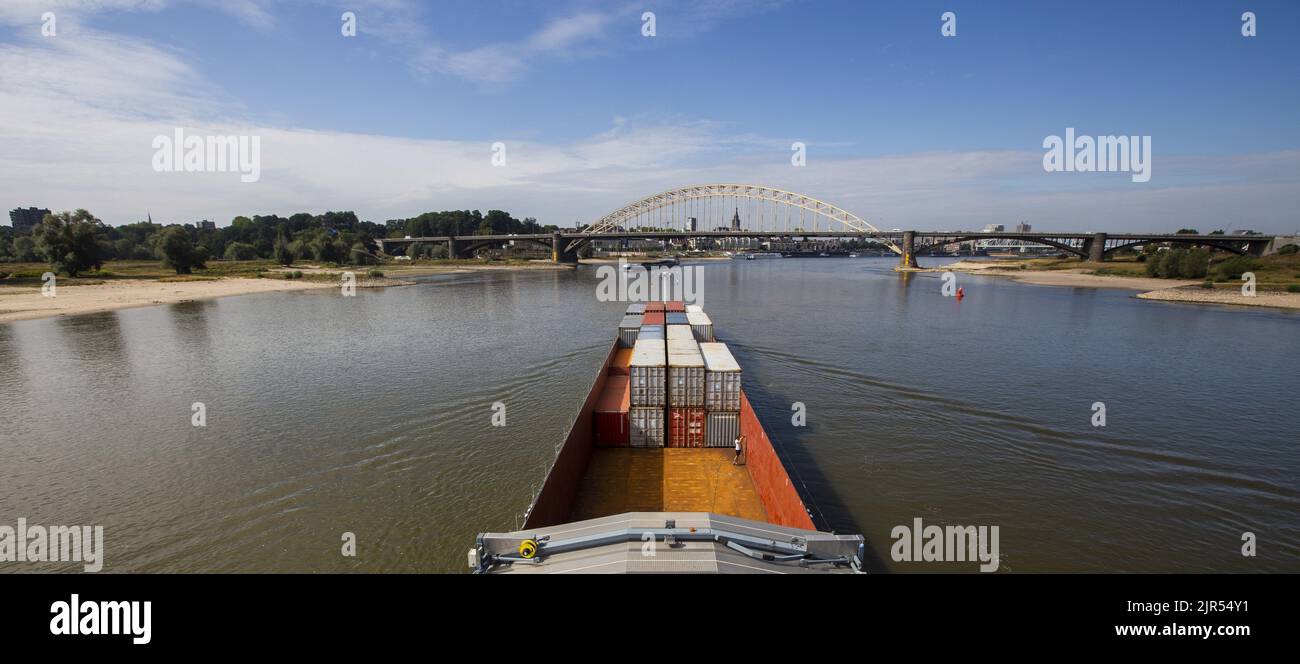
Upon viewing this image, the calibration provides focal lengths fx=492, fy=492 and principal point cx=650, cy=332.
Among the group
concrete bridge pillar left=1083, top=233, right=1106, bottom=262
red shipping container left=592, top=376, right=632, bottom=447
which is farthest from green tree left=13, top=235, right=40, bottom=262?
concrete bridge pillar left=1083, top=233, right=1106, bottom=262

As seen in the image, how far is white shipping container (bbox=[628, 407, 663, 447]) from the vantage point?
65.1 ft

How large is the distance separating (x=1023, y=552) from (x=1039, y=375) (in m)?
22.2

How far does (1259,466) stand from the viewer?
1928cm

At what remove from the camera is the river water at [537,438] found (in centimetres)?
1510

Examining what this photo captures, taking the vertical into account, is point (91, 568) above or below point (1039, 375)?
below

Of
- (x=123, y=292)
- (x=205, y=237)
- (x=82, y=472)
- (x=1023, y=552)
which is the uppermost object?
(x=205, y=237)

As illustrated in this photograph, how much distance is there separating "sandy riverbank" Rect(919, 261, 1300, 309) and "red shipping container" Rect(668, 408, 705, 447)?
8540 cm

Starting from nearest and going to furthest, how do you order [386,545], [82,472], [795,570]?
1. [795,570]
2. [386,545]
3. [82,472]

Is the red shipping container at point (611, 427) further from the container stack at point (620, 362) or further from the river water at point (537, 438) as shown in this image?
the container stack at point (620, 362)

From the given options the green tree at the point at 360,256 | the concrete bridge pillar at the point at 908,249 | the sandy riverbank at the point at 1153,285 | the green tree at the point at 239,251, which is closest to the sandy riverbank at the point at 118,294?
the green tree at the point at 360,256

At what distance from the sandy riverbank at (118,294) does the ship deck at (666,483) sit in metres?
68.0

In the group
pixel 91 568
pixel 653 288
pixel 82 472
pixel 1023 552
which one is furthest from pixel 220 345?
pixel 653 288

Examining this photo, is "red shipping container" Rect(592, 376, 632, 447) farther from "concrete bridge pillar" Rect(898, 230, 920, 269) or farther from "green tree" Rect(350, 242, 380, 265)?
"concrete bridge pillar" Rect(898, 230, 920, 269)
